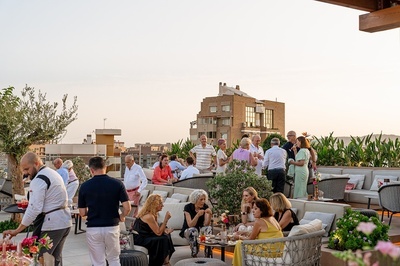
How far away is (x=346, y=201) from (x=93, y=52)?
9692 millimetres

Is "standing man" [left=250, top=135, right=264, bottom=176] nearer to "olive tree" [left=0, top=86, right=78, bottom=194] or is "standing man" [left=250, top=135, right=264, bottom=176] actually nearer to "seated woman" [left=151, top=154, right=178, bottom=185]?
"seated woman" [left=151, top=154, right=178, bottom=185]

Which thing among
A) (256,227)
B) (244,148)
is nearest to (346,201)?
(244,148)

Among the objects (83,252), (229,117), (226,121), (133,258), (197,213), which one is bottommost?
(83,252)

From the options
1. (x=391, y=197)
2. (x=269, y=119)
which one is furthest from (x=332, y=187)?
(x=269, y=119)

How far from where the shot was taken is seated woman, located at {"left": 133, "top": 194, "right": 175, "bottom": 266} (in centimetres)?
702

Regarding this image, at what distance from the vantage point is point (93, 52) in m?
18.0

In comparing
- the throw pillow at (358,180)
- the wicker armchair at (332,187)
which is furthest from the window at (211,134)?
the wicker armchair at (332,187)

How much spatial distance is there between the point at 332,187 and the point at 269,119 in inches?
2073

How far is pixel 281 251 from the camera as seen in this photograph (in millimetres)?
A: 5773

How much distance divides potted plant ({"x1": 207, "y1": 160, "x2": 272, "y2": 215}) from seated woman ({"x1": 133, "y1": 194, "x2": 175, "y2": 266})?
210 centimetres

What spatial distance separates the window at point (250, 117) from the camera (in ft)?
193

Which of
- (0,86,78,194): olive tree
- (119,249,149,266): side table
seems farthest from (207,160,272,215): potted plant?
(0,86,78,194): olive tree

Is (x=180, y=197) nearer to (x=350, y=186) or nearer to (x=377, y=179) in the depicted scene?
(x=350, y=186)

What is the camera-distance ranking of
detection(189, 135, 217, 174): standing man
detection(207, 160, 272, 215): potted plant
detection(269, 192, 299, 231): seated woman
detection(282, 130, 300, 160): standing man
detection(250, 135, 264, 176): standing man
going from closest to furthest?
detection(269, 192, 299, 231): seated woman < detection(207, 160, 272, 215): potted plant < detection(250, 135, 264, 176): standing man < detection(282, 130, 300, 160): standing man < detection(189, 135, 217, 174): standing man
